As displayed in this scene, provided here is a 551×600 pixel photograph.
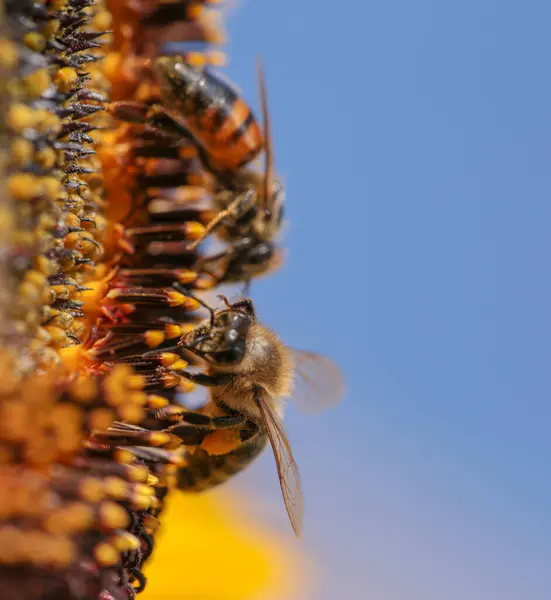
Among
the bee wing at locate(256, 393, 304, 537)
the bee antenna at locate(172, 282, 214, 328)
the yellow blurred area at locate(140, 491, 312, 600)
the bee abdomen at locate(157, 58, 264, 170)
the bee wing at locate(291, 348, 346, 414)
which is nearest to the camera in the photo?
the bee wing at locate(256, 393, 304, 537)

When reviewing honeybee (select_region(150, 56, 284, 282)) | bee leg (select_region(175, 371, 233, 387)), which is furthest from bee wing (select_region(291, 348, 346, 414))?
bee leg (select_region(175, 371, 233, 387))

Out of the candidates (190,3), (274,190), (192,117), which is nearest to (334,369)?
(274,190)

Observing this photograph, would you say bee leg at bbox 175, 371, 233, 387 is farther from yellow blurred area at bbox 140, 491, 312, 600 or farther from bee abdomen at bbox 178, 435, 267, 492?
yellow blurred area at bbox 140, 491, 312, 600

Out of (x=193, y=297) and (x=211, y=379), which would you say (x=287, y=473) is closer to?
(x=211, y=379)

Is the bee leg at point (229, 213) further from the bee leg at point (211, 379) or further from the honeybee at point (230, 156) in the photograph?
the bee leg at point (211, 379)

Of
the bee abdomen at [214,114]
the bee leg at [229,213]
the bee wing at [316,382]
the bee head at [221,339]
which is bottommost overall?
the bee wing at [316,382]

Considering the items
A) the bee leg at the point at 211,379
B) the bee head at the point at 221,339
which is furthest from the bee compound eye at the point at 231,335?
the bee leg at the point at 211,379
